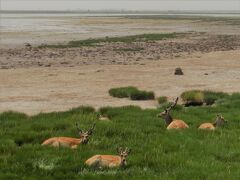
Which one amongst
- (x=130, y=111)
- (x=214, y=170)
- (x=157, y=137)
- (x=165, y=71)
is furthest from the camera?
(x=165, y=71)

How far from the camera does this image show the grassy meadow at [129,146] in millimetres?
11055

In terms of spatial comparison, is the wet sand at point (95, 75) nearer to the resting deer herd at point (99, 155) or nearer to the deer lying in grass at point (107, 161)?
the resting deer herd at point (99, 155)

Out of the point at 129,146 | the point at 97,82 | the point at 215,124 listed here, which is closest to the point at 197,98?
the point at 215,124

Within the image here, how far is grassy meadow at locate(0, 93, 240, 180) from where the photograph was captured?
11.1 metres

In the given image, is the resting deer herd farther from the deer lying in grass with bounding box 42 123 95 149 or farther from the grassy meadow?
the grassy meadow

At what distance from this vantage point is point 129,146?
523 inches

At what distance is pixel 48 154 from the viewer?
12.2 metres

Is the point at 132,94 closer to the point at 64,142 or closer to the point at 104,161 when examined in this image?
the point at 64,142

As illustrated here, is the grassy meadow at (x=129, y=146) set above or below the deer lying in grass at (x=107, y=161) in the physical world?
below

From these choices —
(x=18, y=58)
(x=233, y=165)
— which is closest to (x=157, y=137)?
(x=233, y=165)

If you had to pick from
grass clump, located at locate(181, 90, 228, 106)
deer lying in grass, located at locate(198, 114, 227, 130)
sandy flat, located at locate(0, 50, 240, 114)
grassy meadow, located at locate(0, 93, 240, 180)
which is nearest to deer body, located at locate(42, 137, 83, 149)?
grassy meadow, located at locate(0, 93, 240, 180)

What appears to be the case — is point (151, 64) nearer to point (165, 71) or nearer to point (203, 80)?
point (165, 71)

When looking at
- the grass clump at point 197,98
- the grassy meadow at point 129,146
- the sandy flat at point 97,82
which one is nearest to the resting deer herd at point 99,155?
the grassy meadow at point 129,146

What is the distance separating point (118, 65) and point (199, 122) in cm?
2585
